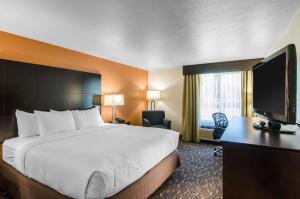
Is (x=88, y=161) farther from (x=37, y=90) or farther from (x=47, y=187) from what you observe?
(x=37, y=90)

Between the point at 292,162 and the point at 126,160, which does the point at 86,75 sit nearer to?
the point at 126,160

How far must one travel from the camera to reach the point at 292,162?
96 centimetres

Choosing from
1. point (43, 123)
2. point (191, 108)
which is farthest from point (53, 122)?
point (191, 108)

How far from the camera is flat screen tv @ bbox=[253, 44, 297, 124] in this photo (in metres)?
1.20

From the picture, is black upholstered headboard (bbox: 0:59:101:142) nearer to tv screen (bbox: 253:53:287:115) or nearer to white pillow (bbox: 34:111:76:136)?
white pillow (bbox: 34:111:76:136)

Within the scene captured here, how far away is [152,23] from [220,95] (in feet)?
11.7

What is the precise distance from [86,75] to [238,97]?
4.13 meters

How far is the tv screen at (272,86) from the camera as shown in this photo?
4.31 feet

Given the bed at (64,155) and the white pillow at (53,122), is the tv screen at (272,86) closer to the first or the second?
the bed at (64,155)

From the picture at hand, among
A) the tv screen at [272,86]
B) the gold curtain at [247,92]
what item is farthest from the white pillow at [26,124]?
the gold curtain at [247,92]

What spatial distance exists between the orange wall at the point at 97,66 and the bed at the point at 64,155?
0.67 ft

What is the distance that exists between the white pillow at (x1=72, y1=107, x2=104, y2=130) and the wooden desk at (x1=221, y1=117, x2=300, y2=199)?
280cm

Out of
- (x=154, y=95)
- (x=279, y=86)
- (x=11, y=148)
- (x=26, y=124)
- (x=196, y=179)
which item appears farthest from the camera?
(x=154, y=95)

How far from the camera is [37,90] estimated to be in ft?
9.93
